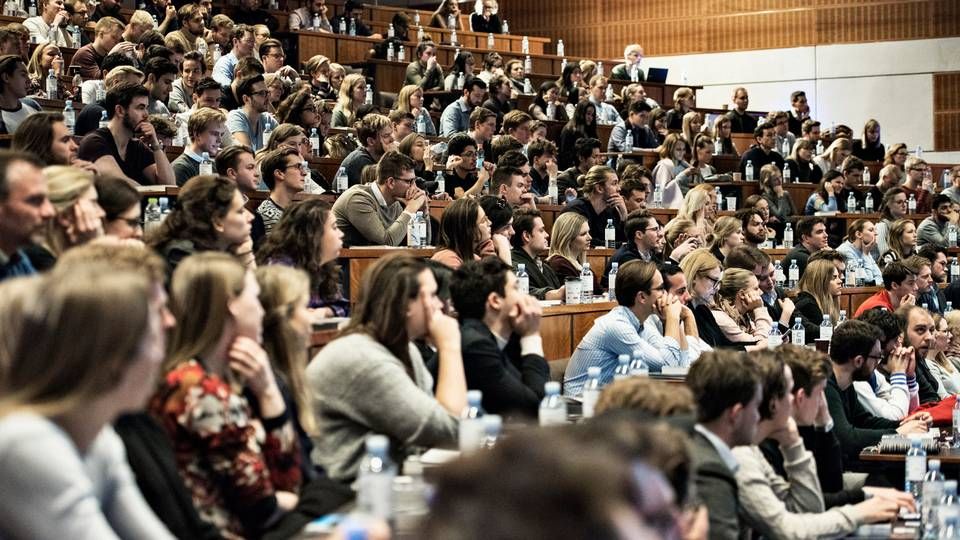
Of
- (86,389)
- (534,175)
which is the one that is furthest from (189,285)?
(534,175)

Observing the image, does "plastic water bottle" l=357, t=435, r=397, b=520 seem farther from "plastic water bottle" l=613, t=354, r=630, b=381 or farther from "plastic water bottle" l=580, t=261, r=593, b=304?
"plastic water bottle" l=580, t=261, r=593, b=304

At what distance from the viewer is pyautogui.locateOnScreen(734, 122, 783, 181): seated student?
11961 millimetres

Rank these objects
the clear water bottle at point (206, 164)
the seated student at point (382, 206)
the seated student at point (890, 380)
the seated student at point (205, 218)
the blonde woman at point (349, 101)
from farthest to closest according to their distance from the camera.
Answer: the blonde woman at point (349, 101) < the seated student at point (382, 206) < the clear water bottle at point (206, 164) < the seated student at point (890, 380) < the seated student at point (205, 218)

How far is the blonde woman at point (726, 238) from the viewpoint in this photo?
771 centimetres

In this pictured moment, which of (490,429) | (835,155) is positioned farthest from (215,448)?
(835,155)

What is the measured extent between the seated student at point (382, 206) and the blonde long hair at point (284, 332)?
321 cm

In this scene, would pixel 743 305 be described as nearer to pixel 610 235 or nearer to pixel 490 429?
pixel 610 235

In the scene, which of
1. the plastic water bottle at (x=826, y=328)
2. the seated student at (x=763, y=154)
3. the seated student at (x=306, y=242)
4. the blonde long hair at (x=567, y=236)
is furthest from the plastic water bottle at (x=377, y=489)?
the seated student at (x=763, y=154)

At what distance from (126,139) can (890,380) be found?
11.5 feet

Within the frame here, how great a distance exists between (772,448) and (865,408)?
173cm

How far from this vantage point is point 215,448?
8.04ft

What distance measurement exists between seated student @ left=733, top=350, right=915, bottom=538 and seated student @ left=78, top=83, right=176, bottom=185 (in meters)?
3.19

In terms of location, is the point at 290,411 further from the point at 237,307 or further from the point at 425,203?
the point at 425,203

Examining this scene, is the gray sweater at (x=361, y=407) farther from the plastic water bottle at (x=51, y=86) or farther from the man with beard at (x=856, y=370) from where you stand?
the plastic water bottle at (x=51, y=86)
